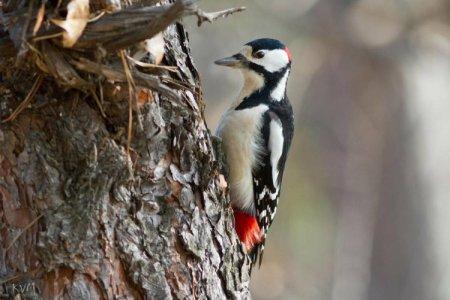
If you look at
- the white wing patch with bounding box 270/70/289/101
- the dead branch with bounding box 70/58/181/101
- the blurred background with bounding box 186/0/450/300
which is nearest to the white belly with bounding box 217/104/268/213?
the white wing patch with bounding box 270/70/289/101

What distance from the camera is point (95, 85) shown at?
2713mm

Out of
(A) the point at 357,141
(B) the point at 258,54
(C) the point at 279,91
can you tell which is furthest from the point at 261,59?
(A) the point at 357,141

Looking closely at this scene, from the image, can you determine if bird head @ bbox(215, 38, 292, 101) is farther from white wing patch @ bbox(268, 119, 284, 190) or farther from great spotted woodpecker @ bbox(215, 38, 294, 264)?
white wing patch @ bbox(268, 119, 284, 190)

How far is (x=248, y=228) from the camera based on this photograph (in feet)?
12.6

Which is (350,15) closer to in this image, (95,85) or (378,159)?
(378,159)

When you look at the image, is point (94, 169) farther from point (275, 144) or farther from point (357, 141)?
point (357, 141)

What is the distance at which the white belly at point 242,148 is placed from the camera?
3.91 metres

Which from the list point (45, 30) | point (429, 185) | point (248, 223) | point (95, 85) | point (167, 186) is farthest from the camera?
point (429, 185)

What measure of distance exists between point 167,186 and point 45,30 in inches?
26.5

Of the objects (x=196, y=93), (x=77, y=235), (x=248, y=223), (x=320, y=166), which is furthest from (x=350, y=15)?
(x=77, y=235)

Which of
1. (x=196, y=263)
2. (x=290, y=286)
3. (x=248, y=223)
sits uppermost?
(x=196, y=263)

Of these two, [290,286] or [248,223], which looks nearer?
[248,223]

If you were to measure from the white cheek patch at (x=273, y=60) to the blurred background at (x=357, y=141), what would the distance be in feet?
11.4

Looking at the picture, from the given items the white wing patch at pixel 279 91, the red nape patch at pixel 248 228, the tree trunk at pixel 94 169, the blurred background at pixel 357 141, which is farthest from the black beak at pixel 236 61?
the blurred background at pixel 357 141
